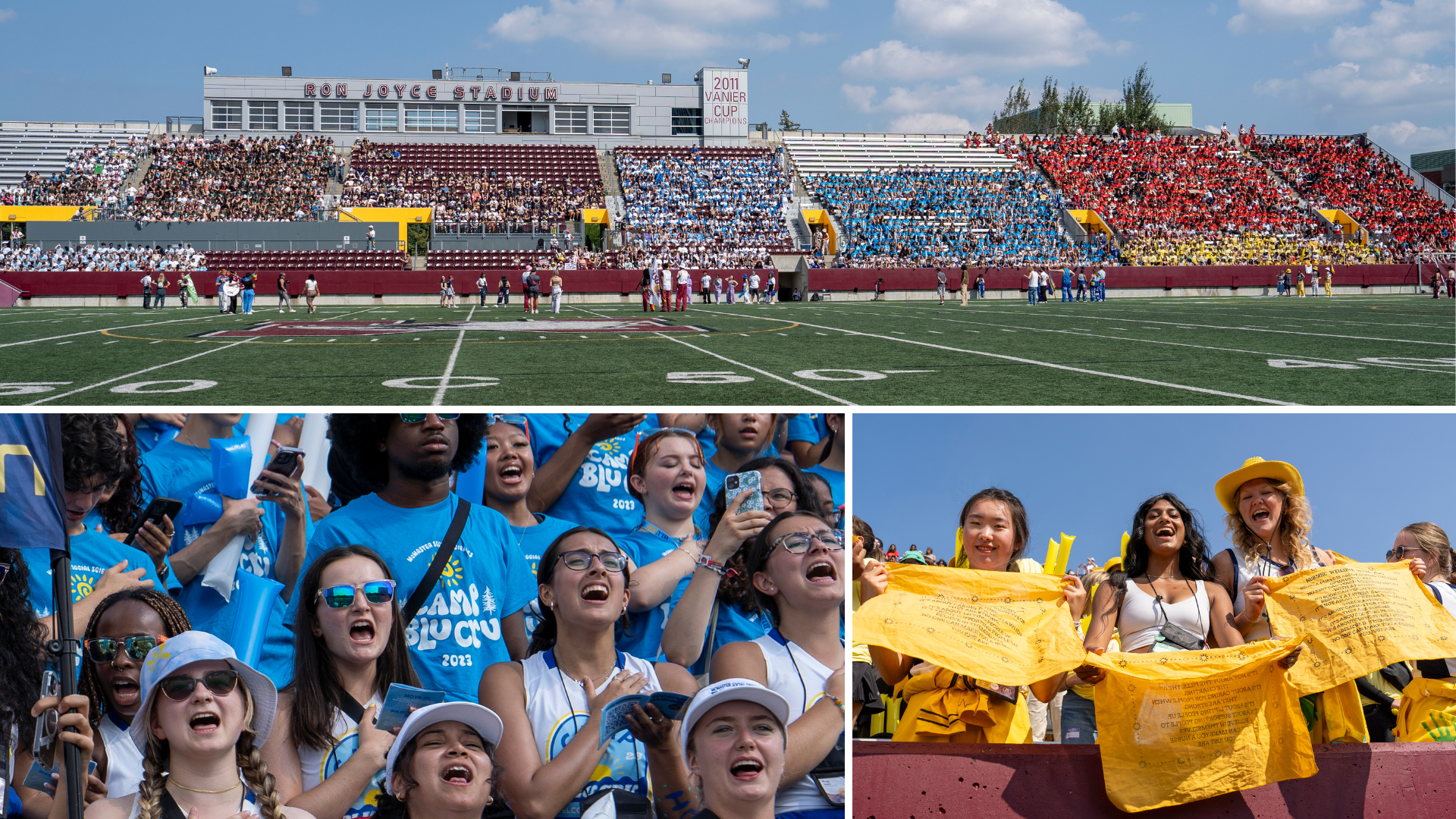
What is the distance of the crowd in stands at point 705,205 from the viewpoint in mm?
51625

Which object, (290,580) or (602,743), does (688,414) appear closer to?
(602,743)

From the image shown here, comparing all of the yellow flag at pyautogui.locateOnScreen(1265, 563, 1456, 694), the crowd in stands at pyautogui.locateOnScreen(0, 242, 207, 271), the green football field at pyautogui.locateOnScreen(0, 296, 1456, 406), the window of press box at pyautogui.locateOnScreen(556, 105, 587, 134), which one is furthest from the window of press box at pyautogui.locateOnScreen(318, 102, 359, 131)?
the yellow flag at pyautogui.locateOnScreen(1265, 563, 1456, 694)

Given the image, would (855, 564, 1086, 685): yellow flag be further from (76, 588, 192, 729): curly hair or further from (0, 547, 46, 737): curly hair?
(0, 547, 46, 737): curly hair

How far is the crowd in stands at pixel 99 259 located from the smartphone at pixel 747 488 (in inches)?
1854

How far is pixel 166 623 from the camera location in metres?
3.82

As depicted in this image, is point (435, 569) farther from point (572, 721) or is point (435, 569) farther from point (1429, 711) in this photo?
point (1429, 711)

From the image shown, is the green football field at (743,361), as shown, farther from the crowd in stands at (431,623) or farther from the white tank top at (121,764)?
the white tank top at (121,764)

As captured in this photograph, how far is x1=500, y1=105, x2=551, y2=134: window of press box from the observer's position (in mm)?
73438

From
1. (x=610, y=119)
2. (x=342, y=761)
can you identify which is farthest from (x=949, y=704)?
(x=610, y=119)

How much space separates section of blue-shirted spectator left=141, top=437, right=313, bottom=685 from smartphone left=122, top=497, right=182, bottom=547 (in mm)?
18

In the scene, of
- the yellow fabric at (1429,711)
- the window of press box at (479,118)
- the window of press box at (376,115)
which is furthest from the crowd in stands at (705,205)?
the yellow fabric at (1429,711)

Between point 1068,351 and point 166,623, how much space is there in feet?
47.2

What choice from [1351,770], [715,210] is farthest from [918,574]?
[715,210]

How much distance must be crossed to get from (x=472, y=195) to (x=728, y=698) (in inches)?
2312
